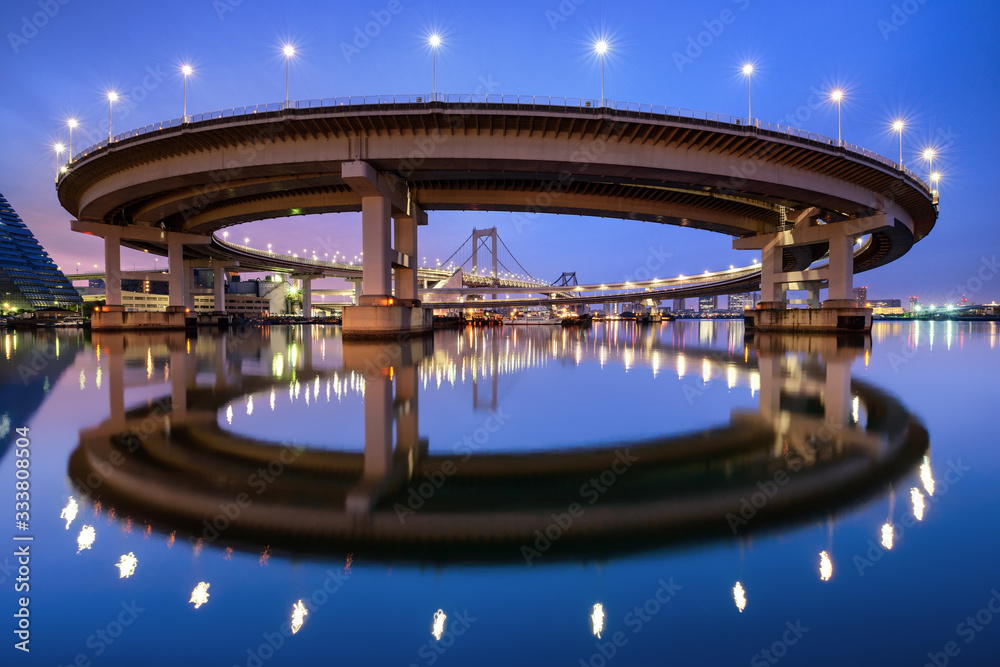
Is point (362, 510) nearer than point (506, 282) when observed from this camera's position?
Yes

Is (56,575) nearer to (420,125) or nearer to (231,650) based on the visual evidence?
(231,650)

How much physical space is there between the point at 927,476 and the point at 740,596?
3.75m

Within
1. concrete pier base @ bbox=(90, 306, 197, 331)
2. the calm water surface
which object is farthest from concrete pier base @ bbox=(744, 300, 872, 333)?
concrete pier base @ bbox=(90, 306, 197, 331)

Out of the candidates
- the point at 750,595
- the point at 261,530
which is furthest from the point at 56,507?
the point at 750,595

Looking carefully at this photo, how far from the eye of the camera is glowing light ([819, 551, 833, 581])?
2.90 m

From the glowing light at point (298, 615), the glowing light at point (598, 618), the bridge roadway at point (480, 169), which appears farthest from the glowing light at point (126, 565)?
the bridge roadway at point (480, 169)

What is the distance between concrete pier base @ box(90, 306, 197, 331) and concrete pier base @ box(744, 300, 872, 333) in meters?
58.5

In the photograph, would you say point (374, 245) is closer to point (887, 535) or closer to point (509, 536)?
point (509, 536)

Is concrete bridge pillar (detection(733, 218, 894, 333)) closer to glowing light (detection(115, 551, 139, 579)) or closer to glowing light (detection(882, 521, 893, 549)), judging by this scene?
glowing light (detection(882, 521, 893, 549))

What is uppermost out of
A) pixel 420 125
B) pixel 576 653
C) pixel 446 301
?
pixel 420 125

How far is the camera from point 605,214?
121 ft

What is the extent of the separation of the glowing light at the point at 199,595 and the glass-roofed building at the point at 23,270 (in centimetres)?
11623

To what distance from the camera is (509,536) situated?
3.53m

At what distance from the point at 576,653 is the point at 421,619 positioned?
85 centimetres
